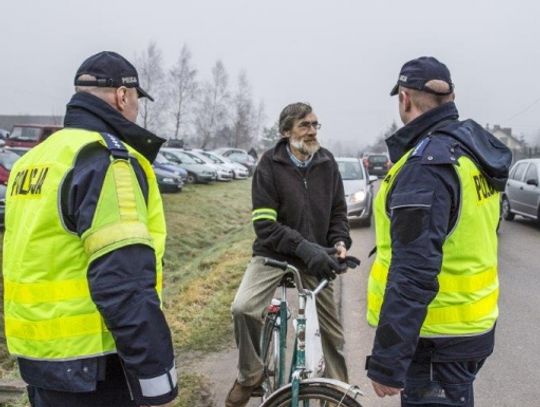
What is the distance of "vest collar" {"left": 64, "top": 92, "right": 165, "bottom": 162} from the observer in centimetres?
233

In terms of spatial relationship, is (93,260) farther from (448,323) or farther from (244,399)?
(244,399)

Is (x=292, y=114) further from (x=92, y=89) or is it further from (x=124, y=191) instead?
(x=124, y=191)

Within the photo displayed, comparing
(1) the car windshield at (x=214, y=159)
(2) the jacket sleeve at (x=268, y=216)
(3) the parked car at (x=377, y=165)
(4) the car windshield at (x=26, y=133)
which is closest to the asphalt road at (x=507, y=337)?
(2) the jacket sleeve at (x=268, y=216)

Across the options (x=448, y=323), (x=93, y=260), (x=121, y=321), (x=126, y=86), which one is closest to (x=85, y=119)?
(x=126, y=86)

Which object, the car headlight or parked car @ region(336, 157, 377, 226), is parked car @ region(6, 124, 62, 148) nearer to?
parked car @ region(336, 157, 377, 226)

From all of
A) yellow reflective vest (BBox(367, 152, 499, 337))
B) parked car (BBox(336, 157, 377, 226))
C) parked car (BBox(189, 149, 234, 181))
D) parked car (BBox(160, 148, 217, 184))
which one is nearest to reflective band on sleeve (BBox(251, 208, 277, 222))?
yellow reflective vest (BBox(367, 152, 499, 337))

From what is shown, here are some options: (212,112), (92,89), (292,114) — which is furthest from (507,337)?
(212,112)

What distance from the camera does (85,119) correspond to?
2334 millimetres

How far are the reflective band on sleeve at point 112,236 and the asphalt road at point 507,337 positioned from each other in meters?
3.06

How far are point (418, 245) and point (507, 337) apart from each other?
14.7 ft

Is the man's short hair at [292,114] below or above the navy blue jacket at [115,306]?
above

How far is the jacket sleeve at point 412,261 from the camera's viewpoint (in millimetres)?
2312

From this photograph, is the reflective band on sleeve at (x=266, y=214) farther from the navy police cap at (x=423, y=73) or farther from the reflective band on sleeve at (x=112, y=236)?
the reflective band on sleeve at (x=112, y=236)

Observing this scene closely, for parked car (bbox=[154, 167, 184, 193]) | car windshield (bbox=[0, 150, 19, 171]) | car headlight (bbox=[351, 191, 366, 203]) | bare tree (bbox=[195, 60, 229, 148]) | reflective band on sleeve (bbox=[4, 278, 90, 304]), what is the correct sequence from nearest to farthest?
reflective band on sleeve (bbox=[4, 278, 90, 304]) < car headlight (bbox=[351, 191, 366, 203]) < car windshield (bbox=[0, 150, 19, 171]) < parked car (bbox=[154, 167, 184, 193]) < bare tree (bbox=[195, 60, 229, 148])
